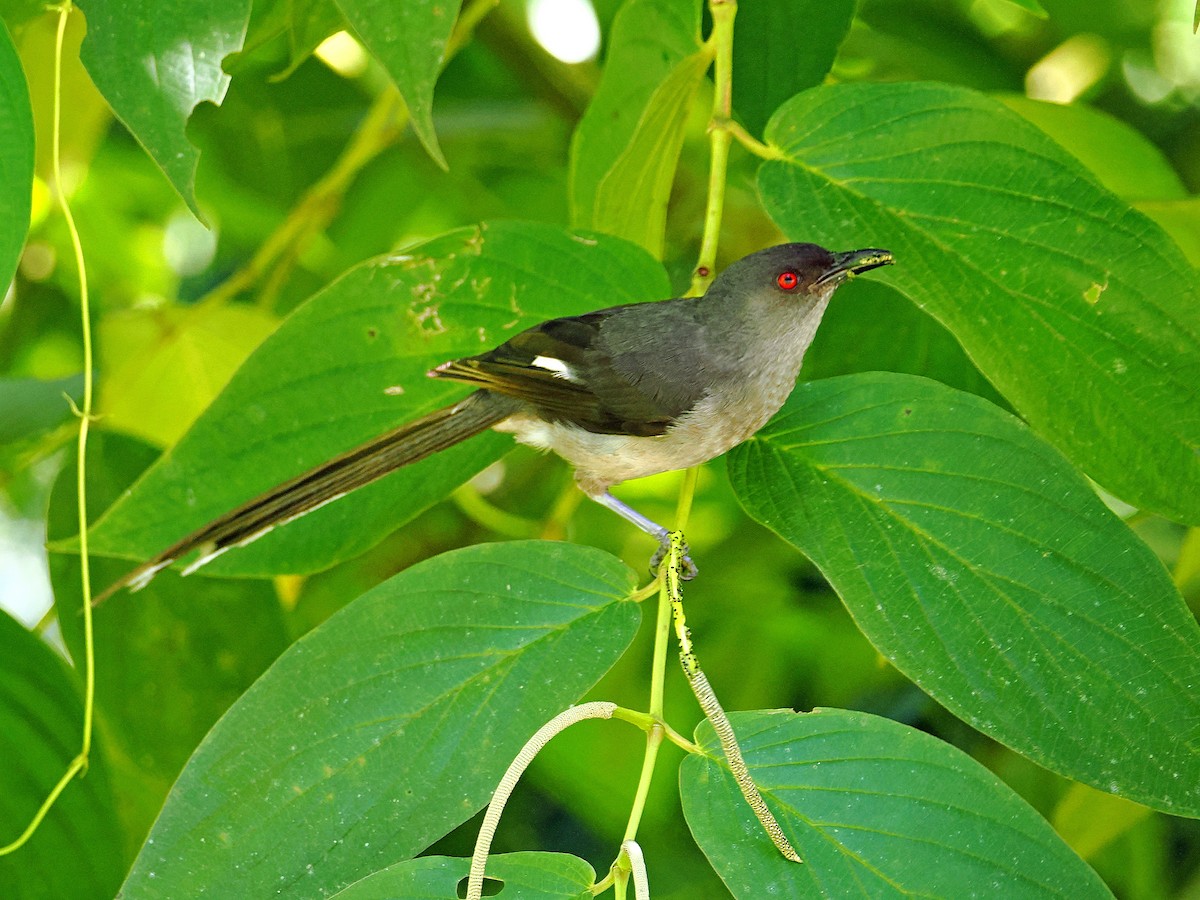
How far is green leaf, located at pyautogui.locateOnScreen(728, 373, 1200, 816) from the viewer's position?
3.83 feet

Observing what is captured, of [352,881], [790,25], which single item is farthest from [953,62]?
[352,881]

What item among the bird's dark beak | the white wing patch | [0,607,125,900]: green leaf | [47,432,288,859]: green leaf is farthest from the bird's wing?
[0,607,125,900]: green leaf

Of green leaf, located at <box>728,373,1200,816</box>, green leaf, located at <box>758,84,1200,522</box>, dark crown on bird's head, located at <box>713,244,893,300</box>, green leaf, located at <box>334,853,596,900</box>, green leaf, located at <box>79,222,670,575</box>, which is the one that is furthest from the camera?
dark crown on bird's head, located at <box>713,244,893,300</box>

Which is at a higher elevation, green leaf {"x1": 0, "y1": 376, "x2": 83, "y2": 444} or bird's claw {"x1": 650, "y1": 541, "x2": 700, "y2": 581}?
green leaf {"x1": 0, "y1": 376, "x2": 83, "y2": 444}

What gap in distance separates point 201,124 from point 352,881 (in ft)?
7.15

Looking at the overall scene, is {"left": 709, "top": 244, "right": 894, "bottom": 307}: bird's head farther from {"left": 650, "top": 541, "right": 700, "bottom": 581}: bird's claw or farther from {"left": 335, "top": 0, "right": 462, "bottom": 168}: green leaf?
{"left": 335, "top": 0, "right": 462, "bottom": 168}: green leaf

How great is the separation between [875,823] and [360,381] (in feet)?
2.71

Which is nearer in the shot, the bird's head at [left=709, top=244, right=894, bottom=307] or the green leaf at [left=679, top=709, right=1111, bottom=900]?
the green leaf at [left=679, top=709, right=1111, bottom=900]

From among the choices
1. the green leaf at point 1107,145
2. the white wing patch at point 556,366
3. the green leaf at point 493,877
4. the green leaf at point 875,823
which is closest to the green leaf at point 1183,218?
the green leaf at point 1107,145

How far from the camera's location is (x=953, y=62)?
252cm

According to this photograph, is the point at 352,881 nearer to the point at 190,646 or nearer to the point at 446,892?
the point at 446,892

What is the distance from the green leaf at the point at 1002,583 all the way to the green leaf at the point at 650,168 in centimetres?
47

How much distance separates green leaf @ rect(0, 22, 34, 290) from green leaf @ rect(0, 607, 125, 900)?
0.58 m

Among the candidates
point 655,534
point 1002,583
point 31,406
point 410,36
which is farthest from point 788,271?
point 31,406
